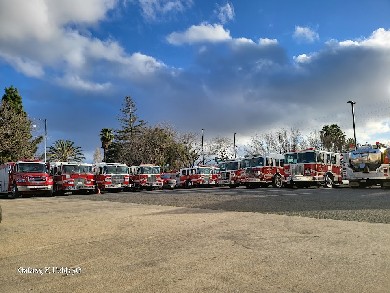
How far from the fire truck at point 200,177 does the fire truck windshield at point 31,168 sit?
1647 cm

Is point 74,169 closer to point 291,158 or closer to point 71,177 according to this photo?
point 71,177

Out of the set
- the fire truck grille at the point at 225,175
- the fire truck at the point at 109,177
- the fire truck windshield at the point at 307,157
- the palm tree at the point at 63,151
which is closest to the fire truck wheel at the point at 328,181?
the fire truck windshield at the point at 307,157

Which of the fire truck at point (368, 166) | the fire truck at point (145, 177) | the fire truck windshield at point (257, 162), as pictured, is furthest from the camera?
the fire truck at point (145, 177)

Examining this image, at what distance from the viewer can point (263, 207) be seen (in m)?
12.9

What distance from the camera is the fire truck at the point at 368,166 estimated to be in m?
23.5

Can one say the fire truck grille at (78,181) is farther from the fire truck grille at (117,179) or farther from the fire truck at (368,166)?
the fire truck at (368,166)

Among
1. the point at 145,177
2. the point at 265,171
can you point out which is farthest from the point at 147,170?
the point at 265,171

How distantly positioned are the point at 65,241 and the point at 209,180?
3156cm

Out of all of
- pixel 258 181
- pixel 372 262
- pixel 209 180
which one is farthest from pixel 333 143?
pixel 372 262

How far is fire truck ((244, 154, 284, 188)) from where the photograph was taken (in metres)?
29.4

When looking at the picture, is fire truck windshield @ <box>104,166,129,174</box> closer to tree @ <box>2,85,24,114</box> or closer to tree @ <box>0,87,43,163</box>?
tree @ <box>0,87,43,163</box>

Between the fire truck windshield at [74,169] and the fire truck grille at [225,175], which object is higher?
the fire truck windshield at [74,169]

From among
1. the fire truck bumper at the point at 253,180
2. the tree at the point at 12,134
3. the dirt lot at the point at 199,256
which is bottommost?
the dirt lot at the point at 199,256

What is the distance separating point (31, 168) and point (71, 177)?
11.2 feet
